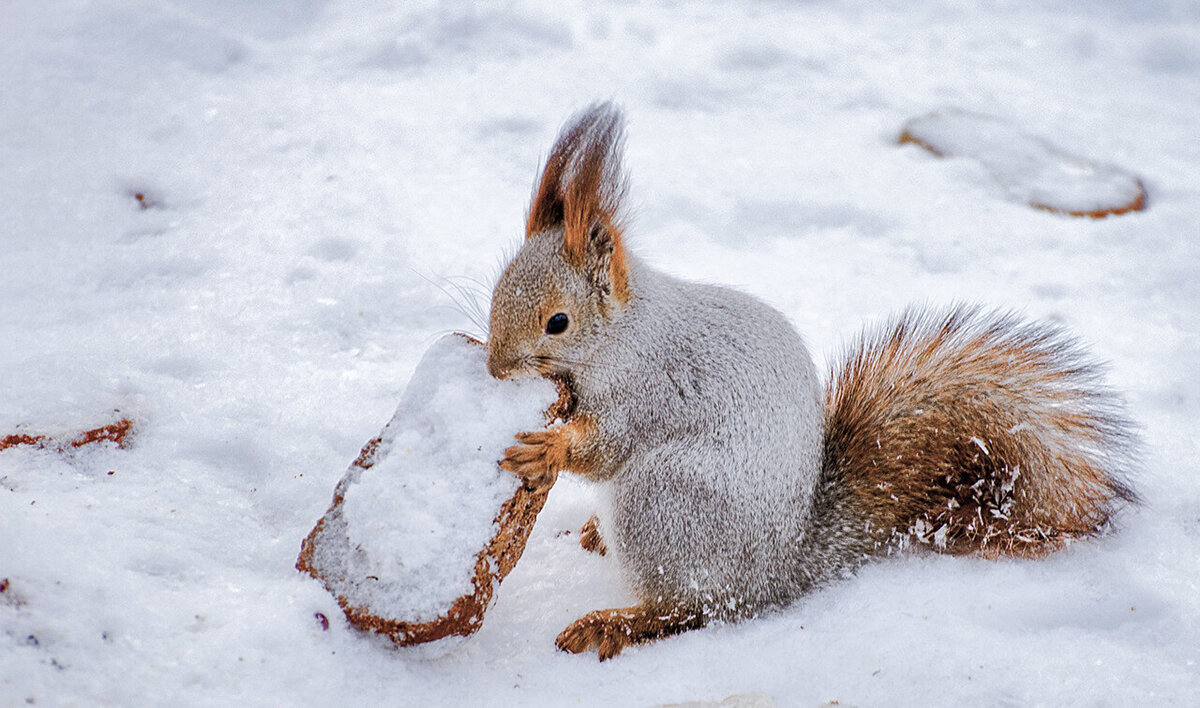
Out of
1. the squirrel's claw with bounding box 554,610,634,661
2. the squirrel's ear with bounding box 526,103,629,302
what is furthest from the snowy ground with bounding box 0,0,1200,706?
the squirrel's ear with bounding box 526,103,629,302

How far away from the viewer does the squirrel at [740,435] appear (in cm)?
156

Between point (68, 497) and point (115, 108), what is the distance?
156 centimetres

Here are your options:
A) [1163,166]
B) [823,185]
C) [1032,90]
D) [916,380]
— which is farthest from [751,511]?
[1032,90]

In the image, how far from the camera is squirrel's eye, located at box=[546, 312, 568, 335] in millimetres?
1563

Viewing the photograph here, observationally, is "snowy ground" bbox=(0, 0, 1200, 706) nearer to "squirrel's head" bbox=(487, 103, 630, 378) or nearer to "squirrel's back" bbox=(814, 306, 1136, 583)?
"squirrel's back" bbox=(814, 306, 1136, 583)

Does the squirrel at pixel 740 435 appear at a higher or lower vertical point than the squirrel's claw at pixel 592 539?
higher

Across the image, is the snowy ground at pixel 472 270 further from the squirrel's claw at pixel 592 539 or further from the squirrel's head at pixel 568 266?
the squirrel's head at pixel 568 266

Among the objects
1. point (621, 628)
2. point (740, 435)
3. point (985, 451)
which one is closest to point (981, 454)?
point (985, 451)

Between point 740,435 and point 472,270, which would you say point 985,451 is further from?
point 472,270

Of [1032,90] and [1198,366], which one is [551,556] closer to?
[1198,366]

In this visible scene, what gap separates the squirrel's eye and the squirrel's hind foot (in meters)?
0.46

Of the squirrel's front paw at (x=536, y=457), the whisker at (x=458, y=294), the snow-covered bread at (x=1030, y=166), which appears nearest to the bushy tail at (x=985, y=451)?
the squirrel's front paw at (x=536, y=457)

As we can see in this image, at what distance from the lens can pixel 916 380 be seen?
5.51 feet

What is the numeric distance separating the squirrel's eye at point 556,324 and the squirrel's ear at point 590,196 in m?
0.08
